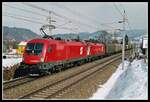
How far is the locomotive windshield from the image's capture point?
2560cm

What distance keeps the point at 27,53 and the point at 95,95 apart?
395 inches

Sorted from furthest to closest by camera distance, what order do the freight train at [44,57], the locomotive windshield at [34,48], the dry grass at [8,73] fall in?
the locomotive windshield at [34,48], the freight train at [44,57], the dry grass at [8,73]

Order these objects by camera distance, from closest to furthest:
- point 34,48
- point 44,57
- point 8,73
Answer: point 8,73 → point 44,57 → point 34,48

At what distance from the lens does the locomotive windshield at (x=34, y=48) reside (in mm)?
25598

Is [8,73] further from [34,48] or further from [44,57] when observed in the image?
[44,57]

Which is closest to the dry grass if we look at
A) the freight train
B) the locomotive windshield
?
the freight train

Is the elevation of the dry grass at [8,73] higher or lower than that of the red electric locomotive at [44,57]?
lower

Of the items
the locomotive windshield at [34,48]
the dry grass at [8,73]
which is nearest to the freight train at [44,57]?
the locomotive windshield at [34,48]

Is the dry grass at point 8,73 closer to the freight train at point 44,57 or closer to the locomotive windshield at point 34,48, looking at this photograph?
the freight train at point 44,57

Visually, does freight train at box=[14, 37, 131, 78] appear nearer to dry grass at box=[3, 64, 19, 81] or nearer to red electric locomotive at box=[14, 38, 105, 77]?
red electric locomotive at box=[14, 38, 105, 77]

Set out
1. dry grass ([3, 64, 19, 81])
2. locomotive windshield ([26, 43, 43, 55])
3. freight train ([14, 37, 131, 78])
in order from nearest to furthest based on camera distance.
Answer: dry grass ([3, 64, 19, 81]), freight train ([14, 37, 131, 78]), locomotive windshield ([26, 43, 43, 55])

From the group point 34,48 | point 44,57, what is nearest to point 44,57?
point 44,57

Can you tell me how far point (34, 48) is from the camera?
25.8 metres

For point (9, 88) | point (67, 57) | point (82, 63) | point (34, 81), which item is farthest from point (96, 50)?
point (9, 88)
